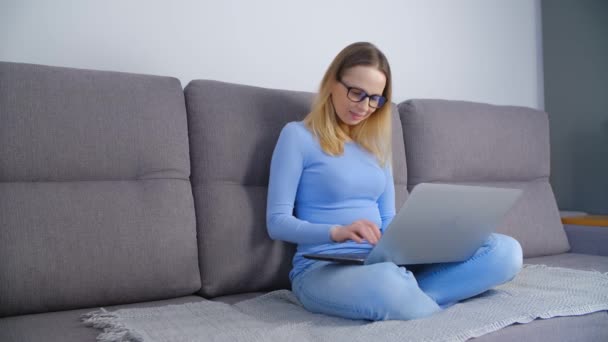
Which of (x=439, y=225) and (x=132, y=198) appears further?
(x=132, y=198)

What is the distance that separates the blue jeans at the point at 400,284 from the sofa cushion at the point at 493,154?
25.8 inches

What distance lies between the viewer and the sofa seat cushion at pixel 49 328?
1136 mm

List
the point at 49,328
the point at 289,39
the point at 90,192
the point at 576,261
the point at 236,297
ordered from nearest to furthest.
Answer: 1. the point at 49,328
2. the point at 90,192
3. the point at 236,297
4. the point at 576,261
5. the point at 289,39

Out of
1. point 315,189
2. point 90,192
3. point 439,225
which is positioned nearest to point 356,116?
point 315,189

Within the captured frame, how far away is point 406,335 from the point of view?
3.62 ft

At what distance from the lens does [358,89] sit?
160 cm

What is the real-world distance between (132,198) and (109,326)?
38 centimetres

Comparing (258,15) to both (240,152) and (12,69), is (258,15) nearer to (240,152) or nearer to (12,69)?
(240,152)

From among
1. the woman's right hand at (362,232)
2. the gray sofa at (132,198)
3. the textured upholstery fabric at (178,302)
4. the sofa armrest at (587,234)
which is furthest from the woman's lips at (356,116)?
the sofa armrest at (587,234)

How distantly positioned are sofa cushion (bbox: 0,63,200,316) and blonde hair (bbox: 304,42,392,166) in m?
0.39

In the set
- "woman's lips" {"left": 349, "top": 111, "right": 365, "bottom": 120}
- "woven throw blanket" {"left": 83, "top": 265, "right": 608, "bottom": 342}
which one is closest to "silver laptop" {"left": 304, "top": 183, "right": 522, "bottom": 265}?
"woven throw blanket" {"left": 83, "top": 265, "right": 608, "bottom": 342}

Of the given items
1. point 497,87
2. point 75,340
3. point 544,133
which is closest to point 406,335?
point 75,340

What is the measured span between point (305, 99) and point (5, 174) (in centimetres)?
88

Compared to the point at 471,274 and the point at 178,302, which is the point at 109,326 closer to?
the point at 178,302
